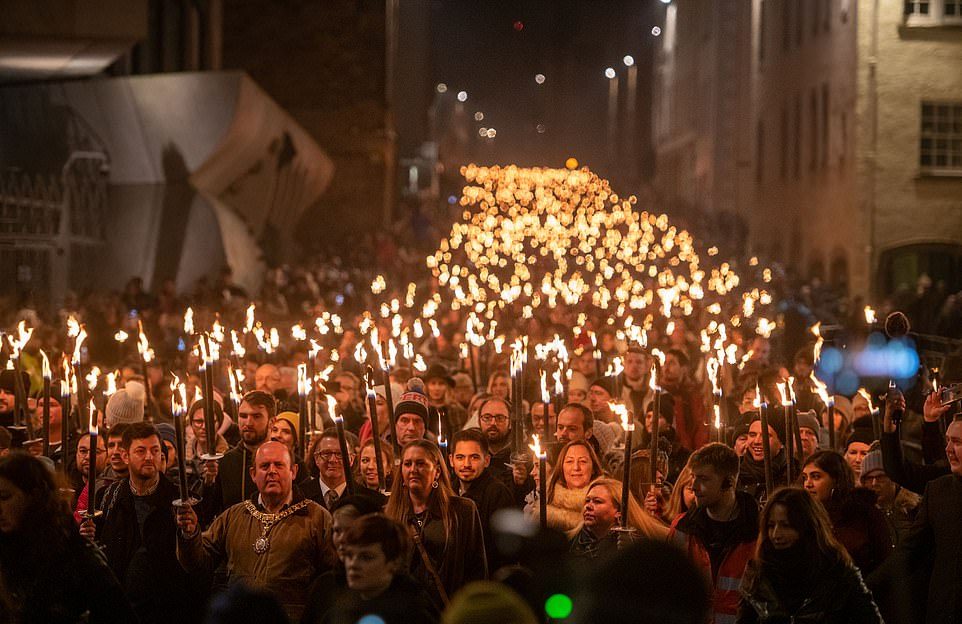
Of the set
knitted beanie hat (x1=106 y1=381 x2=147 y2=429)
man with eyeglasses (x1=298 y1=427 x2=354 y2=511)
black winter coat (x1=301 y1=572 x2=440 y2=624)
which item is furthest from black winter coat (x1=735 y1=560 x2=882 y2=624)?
knitted beanie hat (x1=106 y1=381 x2=147 y2=429)

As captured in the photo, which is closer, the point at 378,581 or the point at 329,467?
the point at 378,581

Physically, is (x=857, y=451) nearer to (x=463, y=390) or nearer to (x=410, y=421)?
(x=410, y=421)

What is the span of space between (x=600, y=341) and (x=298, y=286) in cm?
1099

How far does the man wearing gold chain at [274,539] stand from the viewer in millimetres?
7297

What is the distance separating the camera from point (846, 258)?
36469mm

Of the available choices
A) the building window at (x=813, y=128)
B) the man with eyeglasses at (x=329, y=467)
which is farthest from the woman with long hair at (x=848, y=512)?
the building window at (x=813, y=128)

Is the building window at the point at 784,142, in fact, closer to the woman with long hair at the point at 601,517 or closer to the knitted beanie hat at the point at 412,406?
the knitted beanie hat at the point at 412,406

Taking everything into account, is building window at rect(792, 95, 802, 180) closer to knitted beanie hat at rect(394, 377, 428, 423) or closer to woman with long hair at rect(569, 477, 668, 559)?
knitted beanie hat at rect(394, 377, 428, 423)

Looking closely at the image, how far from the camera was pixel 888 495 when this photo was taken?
346 inches

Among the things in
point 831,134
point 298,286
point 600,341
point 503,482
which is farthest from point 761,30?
point 503,482

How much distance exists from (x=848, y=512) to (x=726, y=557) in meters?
0.88

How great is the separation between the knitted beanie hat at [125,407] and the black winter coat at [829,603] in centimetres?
588

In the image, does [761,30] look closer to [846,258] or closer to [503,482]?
[846,258]

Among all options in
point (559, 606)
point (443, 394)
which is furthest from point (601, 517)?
point (443, 394)
